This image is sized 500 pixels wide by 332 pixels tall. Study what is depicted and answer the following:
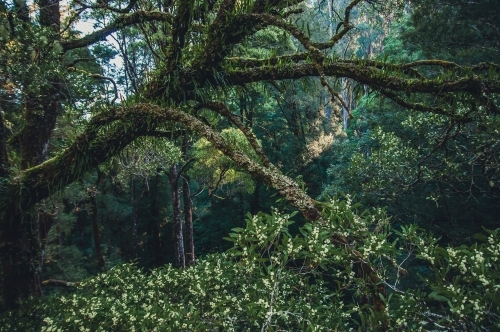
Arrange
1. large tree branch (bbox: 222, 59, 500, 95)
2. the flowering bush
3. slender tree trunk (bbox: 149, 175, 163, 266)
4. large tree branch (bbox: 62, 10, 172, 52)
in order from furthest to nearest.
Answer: slender tree trunk (bbox: 149, 175, 163, 266) → large tree branch (bbox: 62, 10, 172, 52) → large tree branch (bbox: 222, 59, 500, 95) → the flowering bush

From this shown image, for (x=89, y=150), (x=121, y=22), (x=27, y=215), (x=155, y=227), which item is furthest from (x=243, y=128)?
(x=155, y=227)

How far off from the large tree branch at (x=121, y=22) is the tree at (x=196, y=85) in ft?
0.09

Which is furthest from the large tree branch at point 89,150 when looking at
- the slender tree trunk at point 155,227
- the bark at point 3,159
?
the slender tree trunk at point 155,227

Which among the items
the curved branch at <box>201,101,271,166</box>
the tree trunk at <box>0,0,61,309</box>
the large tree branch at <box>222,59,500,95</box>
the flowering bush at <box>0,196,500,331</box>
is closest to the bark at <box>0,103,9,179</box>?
the tree trunk at <box>0,0,61,309</box>

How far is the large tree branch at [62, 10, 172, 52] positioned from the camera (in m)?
3.90

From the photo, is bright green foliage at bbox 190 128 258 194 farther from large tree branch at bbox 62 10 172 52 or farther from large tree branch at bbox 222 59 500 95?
large tree branch at bbox 222 59 500 95

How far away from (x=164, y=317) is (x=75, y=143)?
1.95 metres

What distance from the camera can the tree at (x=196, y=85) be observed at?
241 centimetres

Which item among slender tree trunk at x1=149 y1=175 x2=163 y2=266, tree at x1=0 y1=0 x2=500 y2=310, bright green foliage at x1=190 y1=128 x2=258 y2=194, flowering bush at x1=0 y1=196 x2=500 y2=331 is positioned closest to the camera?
flowering bush at x1=0 y1=196 x2=500 y2=331

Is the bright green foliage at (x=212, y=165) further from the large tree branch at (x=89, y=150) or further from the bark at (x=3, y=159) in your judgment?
the large tree branch at (x=89, y=150)

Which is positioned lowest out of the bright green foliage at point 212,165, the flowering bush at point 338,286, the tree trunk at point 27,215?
the flowering bush at point 338,286

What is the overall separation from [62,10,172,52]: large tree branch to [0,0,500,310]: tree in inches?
1.0

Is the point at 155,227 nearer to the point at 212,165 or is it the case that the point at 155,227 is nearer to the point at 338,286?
the point at 212,165

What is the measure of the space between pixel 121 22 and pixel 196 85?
1.96 m
